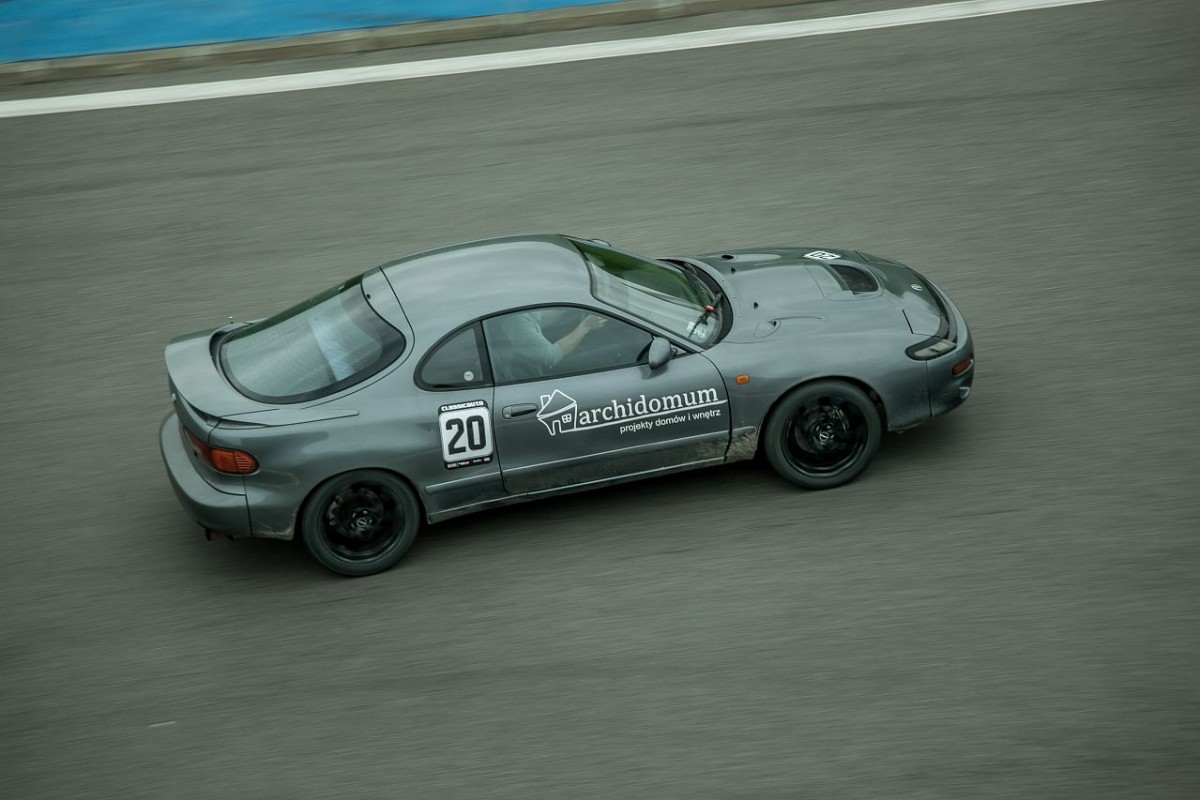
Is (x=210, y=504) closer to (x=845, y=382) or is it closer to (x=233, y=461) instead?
(x=233, y=461)

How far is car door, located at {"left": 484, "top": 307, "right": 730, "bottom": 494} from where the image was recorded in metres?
6.35

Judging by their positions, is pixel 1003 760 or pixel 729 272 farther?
pixel 729 272

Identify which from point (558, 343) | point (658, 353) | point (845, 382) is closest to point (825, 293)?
point (845, 382)

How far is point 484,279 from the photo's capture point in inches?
259

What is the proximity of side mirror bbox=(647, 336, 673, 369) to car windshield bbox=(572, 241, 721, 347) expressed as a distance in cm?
18

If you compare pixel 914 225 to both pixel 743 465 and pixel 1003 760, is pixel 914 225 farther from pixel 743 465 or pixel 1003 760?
pixel 1003 760

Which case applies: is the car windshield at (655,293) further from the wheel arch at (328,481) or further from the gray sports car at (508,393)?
the wheel arch at (328,481)

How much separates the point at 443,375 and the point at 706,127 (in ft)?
18.8

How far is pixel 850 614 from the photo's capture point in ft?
19.0

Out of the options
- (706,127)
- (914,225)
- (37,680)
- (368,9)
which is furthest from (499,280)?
(368,9)

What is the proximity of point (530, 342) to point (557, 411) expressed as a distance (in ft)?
1.30

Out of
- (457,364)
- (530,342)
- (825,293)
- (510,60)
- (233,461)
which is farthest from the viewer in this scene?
(510,60)

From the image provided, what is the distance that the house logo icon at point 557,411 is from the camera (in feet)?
20.8

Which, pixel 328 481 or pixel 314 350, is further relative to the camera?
pixel 314 350
